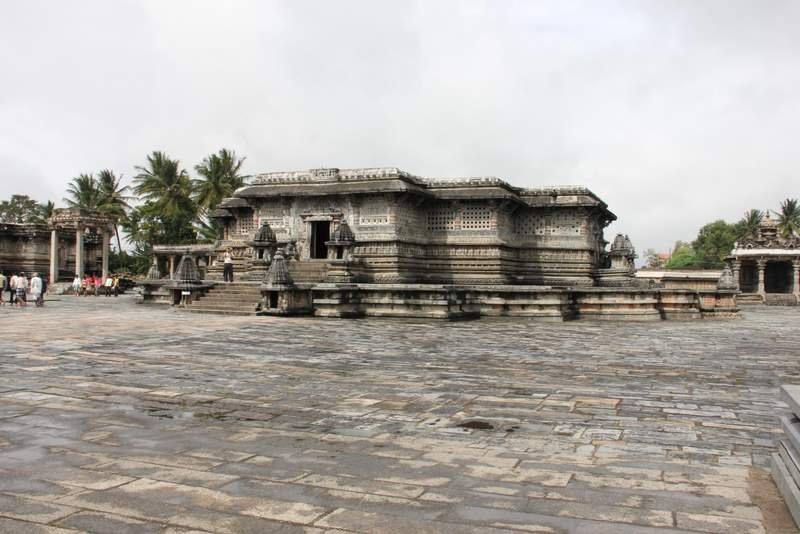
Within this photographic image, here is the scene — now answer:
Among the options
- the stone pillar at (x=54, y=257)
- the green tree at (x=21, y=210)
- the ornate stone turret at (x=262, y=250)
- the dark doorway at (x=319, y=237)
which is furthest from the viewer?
the green tree at (x=21, y=210)

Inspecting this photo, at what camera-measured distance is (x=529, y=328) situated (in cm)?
1609

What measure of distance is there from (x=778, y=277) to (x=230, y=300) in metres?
50.2

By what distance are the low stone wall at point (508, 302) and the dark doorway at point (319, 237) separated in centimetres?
596

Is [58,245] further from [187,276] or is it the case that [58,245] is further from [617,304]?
[617,304]

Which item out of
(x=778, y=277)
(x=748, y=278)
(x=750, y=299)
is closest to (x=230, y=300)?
(x=750, y=299)

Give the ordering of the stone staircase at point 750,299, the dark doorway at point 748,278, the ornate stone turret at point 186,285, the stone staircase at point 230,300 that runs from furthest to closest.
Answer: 1. the dark doorway at point 748,278
2. the stone staircase at point 750,299
3. the ornate stone turret at point 186,285
4. the stone staircase at point 230,300

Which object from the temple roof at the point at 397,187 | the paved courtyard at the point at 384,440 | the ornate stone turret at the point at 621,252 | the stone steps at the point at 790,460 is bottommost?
the paved courtyard at the point at 384,440

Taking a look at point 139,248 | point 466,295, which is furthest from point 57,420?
point 139,248

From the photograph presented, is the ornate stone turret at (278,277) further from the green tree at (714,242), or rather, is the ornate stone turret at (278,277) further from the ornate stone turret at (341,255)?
the green tree at (714,242)

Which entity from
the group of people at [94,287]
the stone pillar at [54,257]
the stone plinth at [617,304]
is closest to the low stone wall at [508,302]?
the stone plinth at [617,304]

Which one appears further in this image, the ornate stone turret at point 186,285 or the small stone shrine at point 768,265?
the small stone shrine at point 768,265

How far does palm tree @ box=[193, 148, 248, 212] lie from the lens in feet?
161

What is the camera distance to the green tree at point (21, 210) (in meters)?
64.9

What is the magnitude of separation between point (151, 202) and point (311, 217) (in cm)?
2946
